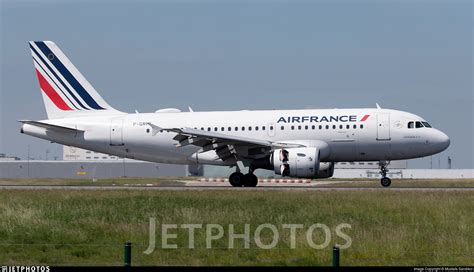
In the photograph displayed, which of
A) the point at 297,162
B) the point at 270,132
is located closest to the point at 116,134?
the point at 270,132

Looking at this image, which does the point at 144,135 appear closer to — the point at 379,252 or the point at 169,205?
the point at 169,205

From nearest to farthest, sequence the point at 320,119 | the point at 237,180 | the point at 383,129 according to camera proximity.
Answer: the point at 383,129 < the point at 320,119 < the point at 237,180

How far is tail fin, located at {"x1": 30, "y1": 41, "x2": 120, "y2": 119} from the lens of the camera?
54.7 m

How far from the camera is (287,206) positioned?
109 feet

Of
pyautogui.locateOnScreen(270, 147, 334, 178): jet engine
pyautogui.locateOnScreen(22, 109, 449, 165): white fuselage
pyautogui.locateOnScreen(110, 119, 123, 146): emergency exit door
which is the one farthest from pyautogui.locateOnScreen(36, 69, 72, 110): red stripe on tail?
pyautogui.locateOnScreen(270, 147, 334, 178): jet engine

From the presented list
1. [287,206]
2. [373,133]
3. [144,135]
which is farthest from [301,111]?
[287,206]

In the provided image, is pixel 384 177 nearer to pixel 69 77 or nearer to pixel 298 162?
pixel 298 162

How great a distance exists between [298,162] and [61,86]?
54.4 ft

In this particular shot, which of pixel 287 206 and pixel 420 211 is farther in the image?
pixel 287 206

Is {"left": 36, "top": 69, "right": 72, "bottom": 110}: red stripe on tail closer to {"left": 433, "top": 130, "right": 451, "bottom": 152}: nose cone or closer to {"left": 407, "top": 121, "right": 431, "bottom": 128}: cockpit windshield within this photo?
{"left": 407, "top": 121, "right": 431, "bottom": 128}: cockpit windshield

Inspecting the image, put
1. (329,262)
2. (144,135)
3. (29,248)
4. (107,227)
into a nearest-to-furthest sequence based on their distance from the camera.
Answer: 1. (329,262)
2. (29,248)
3. (107,227)
4. (144,135)

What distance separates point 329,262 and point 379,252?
1638 millimetres

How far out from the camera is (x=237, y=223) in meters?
27.8

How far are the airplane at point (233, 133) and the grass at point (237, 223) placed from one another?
6950mm
